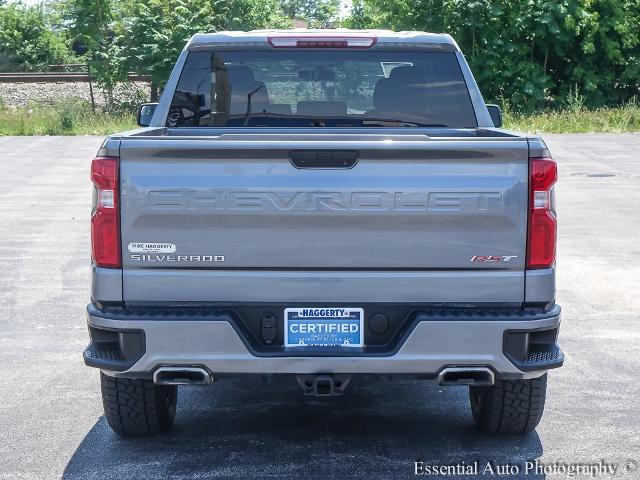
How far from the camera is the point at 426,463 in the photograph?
17.6 ft

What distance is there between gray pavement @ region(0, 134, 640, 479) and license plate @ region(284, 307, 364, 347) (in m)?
0.36

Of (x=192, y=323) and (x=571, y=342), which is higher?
(x=192, y=323)

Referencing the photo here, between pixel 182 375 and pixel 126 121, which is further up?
pixel 182 375

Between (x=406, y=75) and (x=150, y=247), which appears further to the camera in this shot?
(x=406, y=75)

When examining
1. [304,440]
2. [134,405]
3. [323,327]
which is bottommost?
[304,440]

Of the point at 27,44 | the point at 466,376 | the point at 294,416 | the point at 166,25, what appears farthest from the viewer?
the point at 27,44

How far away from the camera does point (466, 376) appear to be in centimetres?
510

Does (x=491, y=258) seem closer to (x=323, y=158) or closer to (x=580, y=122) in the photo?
(x=323, y=158)

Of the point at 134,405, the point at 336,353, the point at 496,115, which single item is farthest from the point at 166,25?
the point at 336,353

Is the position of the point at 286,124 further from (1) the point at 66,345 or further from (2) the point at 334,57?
(1) the point at 66,345

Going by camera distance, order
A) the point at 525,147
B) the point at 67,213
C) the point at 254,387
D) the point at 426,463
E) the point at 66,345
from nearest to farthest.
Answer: the point at 525,147 < the point at 426,463 < the point at 254,387 < the point at 66,345 < the point at 67,213

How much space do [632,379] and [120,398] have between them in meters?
3.34

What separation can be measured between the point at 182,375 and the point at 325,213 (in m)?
1.00

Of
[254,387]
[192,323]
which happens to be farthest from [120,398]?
[254,387]
